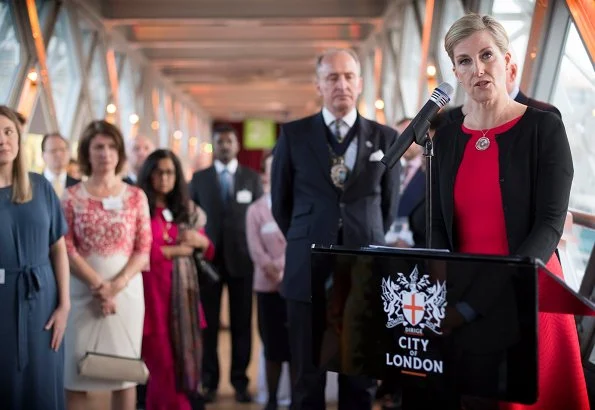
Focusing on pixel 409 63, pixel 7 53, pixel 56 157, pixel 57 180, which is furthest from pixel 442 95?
pixel 409 63

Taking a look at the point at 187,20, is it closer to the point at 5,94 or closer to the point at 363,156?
the point at 5,94

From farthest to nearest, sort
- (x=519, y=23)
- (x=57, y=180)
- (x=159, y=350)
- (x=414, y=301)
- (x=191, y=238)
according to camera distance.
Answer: (x=57, y=180)
(x=519, y=23)
(x=191, y=238)
(x=159, y=350)
(x=414, y=301)

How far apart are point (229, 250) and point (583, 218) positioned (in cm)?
260

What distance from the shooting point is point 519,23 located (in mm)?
5133

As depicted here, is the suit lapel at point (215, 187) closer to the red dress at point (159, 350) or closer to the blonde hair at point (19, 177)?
the red dress at point (159, 350)

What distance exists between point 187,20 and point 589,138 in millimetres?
7866

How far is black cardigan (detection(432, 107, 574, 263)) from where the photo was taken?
2.02 m

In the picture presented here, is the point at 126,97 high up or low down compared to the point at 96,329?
up

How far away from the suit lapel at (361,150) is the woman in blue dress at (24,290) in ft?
4.29

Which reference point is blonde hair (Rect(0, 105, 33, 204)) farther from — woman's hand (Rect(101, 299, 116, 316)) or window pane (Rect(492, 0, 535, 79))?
window pane (Rect(492, 0, 535, 79))

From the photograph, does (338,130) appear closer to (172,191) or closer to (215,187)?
(172,191)

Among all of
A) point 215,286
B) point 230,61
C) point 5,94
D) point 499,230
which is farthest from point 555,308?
point 230,61

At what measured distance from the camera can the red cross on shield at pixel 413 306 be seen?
1812 millimetres

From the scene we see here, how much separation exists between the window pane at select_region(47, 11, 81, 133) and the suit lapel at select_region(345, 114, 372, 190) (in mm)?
6432
